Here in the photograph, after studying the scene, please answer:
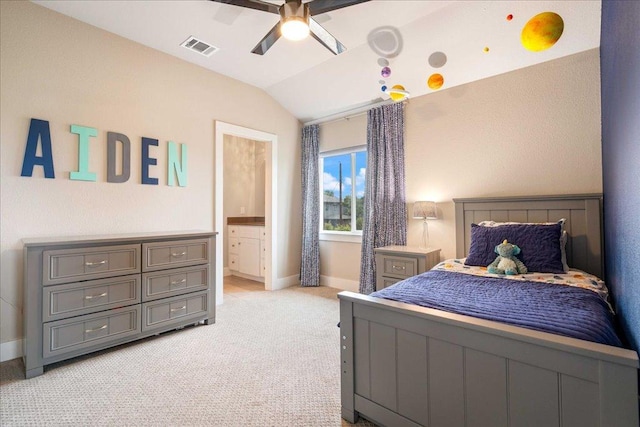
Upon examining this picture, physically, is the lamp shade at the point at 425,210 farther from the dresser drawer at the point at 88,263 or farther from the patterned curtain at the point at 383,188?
the dresser drawer at the point at 88,263

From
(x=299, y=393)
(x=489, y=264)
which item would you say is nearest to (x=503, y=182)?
(x=489, y=264)

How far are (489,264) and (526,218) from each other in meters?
0.76

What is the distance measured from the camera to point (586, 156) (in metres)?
2.67

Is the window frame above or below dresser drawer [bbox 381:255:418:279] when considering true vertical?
above

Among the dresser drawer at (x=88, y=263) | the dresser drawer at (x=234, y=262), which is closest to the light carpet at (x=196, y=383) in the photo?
the dresser drawer at (x=88, y=263)

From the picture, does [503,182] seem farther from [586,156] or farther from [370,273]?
[370,273]

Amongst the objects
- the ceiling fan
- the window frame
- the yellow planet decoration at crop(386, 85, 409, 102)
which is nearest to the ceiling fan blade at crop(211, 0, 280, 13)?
the ceiling fan

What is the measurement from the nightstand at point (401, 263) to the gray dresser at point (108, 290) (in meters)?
1.84

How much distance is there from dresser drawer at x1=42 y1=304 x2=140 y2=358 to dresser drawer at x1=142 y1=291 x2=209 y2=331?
0.09 metres

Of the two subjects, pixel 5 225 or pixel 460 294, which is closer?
pixel 460 294

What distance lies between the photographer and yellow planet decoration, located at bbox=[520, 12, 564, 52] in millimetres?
1870

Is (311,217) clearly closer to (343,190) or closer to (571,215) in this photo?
(343,190)

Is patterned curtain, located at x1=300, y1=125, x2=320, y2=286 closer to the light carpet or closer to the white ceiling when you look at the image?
the white ceiling

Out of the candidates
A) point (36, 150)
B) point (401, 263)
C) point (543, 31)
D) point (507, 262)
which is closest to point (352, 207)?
point (401, 263)
